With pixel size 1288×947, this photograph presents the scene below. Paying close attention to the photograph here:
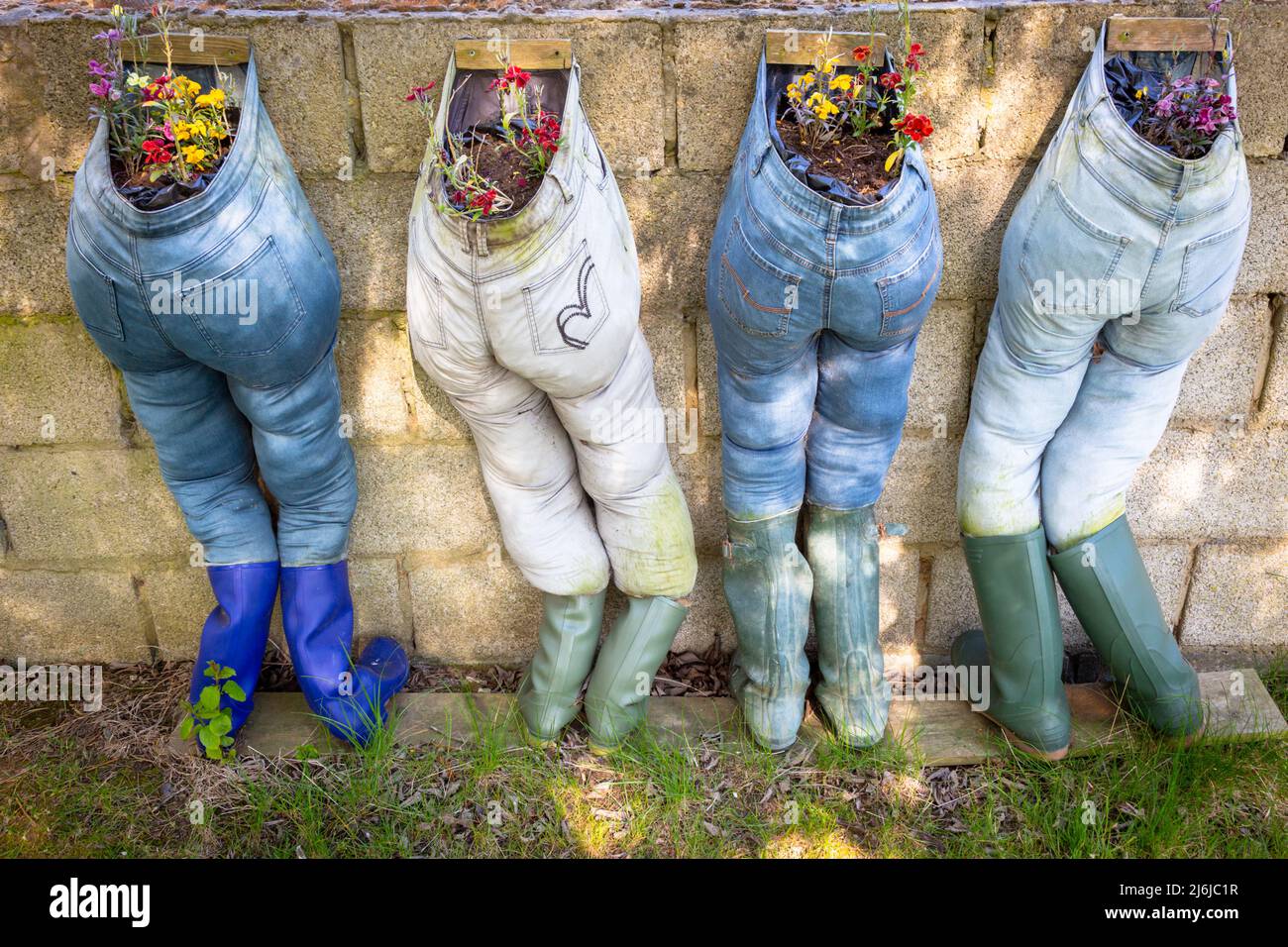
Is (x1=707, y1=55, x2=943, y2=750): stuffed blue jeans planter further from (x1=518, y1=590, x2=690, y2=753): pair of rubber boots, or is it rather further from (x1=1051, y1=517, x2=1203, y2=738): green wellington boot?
(x1=1051, y1=517, x2=1203, y2=738): green wellington boot

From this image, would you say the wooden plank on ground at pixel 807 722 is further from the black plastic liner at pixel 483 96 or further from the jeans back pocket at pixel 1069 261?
the black plastic liner at pixel 483 96

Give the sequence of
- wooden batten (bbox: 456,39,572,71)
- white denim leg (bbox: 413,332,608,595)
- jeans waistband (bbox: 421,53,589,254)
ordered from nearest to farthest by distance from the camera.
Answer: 1. jeans waistband (bbox: 421,53,589,254)
2. wooden batten (bbox: 456,39,572,71)
3. white denim leg (bbox: 413,332,608,595)

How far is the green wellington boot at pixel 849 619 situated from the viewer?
272 cm

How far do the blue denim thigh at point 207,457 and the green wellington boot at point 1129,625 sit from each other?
2072mm

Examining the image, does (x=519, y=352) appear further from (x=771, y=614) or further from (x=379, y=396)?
(x=771, y=614)

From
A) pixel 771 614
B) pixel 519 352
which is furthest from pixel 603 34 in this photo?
pixel 771 614

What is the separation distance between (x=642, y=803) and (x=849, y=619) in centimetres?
71

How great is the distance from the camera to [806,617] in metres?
2.76

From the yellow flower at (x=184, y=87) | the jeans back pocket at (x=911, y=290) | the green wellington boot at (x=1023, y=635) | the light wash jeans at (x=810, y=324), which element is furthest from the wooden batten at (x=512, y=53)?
the green wellington boot at (x=1023, y=635)

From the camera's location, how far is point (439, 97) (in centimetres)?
242

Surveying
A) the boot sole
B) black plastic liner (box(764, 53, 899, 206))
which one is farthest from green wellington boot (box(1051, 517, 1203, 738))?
black plastic liner (box(764, 53, 899, 206))

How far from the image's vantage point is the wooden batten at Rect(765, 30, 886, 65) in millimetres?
2375

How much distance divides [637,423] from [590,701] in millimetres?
768

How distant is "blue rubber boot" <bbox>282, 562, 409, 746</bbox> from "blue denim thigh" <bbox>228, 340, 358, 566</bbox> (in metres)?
0.06
